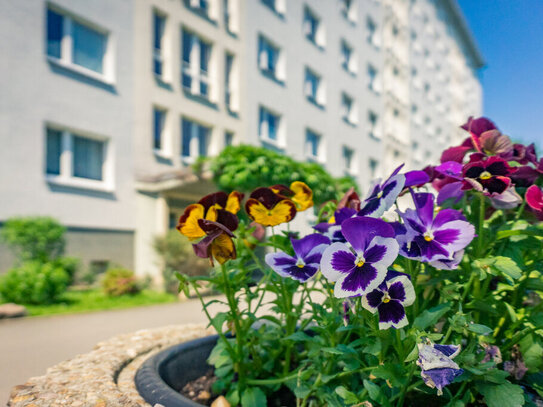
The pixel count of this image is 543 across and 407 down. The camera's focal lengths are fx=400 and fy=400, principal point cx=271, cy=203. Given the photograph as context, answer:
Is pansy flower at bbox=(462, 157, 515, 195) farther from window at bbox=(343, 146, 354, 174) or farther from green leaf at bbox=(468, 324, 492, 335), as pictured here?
window at bbox=(343, 146, 354, 174)

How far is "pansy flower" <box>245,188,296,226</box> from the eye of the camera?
1379 mm

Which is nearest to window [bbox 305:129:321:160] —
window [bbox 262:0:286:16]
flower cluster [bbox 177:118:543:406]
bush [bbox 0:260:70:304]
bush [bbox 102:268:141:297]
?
window [bbox 262:0:286:16]

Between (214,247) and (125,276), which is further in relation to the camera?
(125,276)

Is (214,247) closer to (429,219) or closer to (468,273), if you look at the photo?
(429,219)

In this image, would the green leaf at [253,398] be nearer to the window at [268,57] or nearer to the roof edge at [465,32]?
the window at [268,57]

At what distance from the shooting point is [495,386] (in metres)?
1.07

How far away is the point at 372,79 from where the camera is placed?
23219 millimetres

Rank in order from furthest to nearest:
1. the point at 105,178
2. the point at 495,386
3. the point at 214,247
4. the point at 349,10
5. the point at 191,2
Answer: the point at 349,10 < the point at 191,2 < the point at 105,178 < the point at 214,247 < the point at 495,386

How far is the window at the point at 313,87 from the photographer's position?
709 inches

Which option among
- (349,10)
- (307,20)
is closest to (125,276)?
(307,20)

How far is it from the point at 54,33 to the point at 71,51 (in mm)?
517

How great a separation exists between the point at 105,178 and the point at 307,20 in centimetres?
1250

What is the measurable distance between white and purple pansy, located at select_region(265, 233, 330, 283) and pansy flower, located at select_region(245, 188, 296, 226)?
0.14m

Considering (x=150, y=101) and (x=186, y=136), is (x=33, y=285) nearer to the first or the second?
(x=150, y=101)
